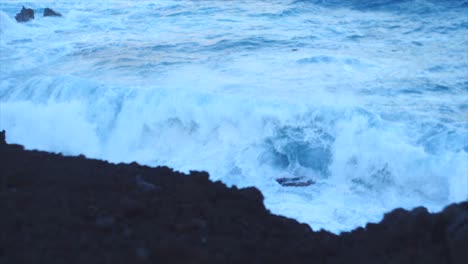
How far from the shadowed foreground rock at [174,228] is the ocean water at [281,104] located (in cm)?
191

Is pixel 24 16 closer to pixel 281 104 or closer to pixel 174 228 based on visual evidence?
pixel 281 104

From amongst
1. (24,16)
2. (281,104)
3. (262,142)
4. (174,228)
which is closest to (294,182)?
(262,142)

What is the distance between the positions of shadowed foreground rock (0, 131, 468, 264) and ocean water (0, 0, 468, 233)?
1.91 meters

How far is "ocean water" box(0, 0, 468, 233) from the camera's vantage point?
29.3 ft

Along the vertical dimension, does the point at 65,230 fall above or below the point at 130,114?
above

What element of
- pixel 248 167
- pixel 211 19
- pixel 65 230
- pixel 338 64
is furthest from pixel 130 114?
pixel 211 19

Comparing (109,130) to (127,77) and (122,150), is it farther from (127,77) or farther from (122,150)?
(127,77)

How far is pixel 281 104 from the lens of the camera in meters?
11.2

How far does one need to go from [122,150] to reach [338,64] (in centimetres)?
568

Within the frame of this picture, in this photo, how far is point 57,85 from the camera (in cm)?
1364

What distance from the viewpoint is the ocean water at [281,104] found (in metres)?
8.94

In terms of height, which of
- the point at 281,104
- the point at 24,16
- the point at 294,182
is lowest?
the point at 24,16

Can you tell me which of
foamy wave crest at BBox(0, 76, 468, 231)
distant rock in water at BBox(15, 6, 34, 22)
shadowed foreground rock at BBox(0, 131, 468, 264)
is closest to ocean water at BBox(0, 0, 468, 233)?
foamy wave crest at BBox(0, 76, 468, 231)

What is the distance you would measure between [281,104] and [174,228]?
598cm
